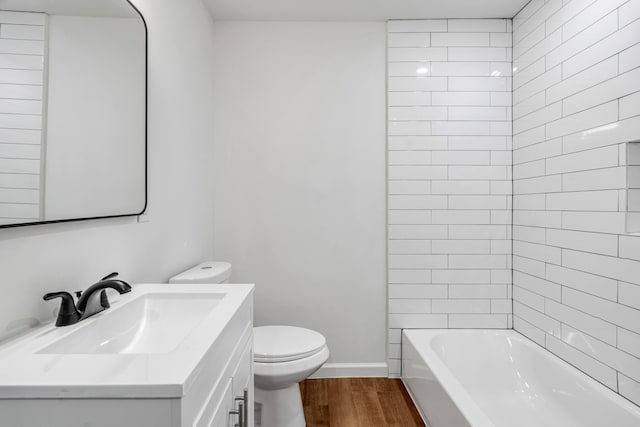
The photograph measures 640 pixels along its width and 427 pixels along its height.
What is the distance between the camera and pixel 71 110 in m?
1.16

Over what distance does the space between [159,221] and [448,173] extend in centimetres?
188

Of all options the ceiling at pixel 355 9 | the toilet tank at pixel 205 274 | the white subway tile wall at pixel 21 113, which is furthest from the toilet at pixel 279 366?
the ceiling at pixel 355 9

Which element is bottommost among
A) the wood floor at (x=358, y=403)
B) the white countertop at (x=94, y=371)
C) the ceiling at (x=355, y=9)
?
the wood floor at (x=358, y=403)

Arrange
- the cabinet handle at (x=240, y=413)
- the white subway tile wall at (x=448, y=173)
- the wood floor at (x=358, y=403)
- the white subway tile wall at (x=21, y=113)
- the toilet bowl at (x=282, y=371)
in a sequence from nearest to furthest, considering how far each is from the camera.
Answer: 1. the white subway tile wall at (x=21, y=113)
2. the cabinet handle at (x=240, y=413)
3. the toilet bowl at (x=282, y=371)
4. the wood floor at (x=358, y=403)
5. the white subway tile wall at (x=448, y=173)

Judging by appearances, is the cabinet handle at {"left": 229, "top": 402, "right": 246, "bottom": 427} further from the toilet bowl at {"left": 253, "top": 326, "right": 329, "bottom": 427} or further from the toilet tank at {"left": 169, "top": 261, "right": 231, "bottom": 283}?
the toilet tank at {"left": 169, "top": 261, "right": 231, "bottom": 283}

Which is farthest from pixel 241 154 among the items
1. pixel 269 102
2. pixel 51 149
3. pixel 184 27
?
pixel 51 149

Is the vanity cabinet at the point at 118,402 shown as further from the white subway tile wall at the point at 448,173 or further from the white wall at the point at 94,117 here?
the white subway tile wall at the point at 448,173

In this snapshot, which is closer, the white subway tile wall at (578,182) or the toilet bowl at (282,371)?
the white subway tile wall at (578,182)

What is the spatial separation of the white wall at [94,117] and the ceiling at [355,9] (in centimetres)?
107

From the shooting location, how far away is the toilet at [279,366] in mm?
1811

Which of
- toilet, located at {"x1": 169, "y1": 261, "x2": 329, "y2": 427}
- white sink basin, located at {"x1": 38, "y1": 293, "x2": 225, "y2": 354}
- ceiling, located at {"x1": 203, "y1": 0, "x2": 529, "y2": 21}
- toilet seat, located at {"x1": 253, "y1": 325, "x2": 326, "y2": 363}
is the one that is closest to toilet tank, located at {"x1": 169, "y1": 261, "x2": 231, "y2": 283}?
toilet, located at {"x1": 169, "y1": 261, "x2": 329, "y2": 427}

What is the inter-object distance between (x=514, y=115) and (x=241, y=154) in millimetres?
1916

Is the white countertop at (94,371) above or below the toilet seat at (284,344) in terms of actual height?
above

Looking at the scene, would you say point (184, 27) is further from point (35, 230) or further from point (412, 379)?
point (412, 379)
